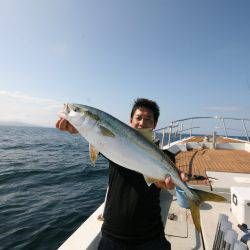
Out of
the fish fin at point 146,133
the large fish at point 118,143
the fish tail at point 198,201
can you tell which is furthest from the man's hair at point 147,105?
the fish tail at point 198,201

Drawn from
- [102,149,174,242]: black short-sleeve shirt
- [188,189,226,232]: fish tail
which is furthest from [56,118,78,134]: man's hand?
[188,189,226,232]: fish tail

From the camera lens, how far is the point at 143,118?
365 cm

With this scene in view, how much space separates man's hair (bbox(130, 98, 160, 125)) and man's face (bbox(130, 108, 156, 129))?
78 mm

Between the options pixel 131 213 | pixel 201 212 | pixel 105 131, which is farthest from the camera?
pixel 201 212

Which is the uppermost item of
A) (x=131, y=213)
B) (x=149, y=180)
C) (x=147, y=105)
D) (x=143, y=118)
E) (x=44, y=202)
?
(x=147, y=105)

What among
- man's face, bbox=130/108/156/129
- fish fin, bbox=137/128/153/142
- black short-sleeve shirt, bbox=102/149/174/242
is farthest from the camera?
man's face, bbox=130/108/156/129

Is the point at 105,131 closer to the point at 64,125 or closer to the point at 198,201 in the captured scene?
the point at 64,125

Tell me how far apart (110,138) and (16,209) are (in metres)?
9.47

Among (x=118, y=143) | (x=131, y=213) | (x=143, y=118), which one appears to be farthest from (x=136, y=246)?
(x=143, y=118)

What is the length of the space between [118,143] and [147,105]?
116 centimetres

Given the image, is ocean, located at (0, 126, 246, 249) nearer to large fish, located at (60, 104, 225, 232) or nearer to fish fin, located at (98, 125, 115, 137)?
large fish, located at (60, 104, 225, 232)

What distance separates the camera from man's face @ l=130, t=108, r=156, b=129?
365 centimetres

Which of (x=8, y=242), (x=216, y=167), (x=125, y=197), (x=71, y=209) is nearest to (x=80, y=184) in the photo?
(x=71, y=209)

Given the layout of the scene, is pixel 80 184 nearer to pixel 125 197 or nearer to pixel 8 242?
pixel 8 242
